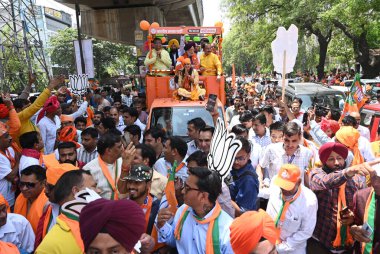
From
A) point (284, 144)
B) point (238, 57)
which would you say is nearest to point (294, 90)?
point (284, 144)

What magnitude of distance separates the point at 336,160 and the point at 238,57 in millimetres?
54777

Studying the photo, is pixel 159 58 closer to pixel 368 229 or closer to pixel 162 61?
pixel 162 61

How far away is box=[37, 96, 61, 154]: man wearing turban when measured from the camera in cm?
579

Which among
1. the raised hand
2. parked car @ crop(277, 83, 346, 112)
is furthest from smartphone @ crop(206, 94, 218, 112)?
parked car @ crop(277, 83, 346, 112)

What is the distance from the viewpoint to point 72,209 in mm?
2180

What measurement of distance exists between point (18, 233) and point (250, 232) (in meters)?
1.85

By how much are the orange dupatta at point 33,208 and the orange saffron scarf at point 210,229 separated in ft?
4.33

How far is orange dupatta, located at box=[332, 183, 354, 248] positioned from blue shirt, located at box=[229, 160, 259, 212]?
70cm

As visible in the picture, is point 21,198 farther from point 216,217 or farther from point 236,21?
point 236,21

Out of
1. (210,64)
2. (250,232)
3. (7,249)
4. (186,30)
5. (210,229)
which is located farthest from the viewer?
(186,30)

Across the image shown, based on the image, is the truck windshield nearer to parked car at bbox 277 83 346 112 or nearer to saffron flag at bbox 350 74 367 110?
saffron flag at bbox 350 74 367 110

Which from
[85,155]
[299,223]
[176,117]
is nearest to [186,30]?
[176,117]

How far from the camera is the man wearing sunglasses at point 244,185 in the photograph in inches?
127

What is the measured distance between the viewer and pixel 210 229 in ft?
7.91
